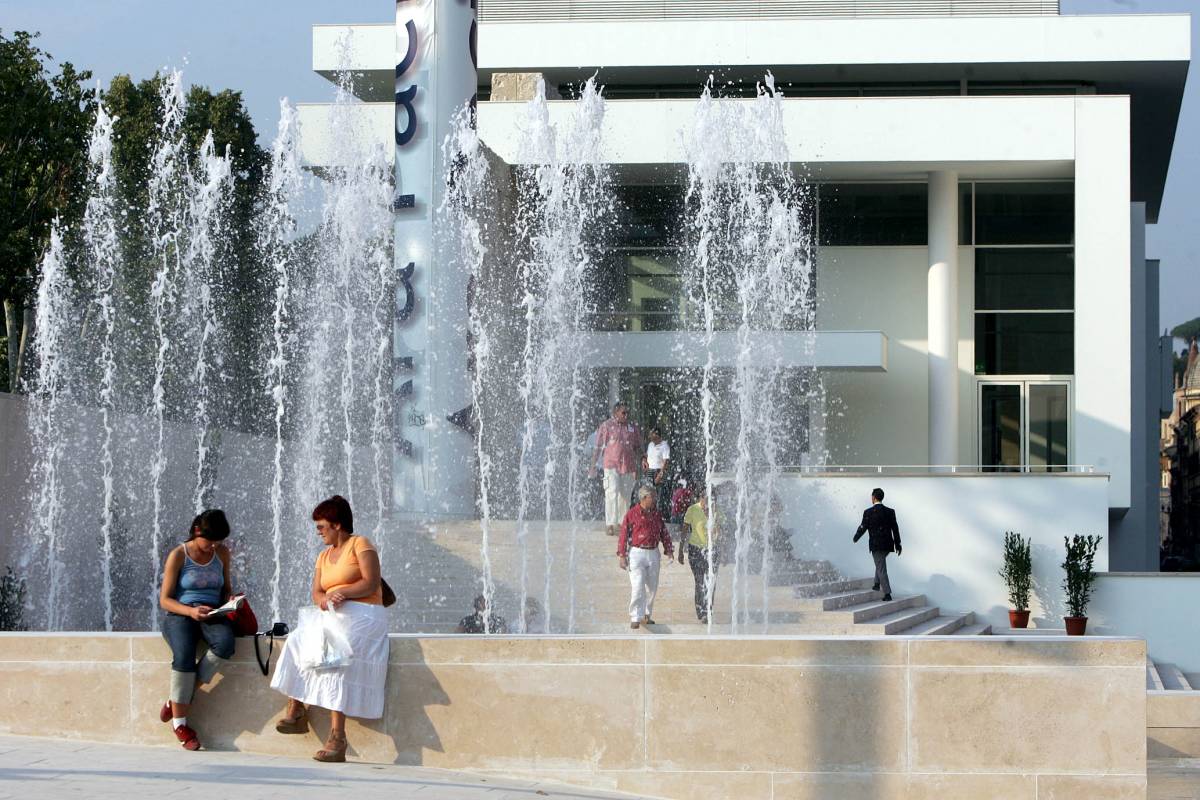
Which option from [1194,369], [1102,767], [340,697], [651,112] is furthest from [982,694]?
[1194,369]

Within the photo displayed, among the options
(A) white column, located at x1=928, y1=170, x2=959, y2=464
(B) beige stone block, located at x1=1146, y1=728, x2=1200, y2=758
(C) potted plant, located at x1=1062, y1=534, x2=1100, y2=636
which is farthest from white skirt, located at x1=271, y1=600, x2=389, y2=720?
(A) white column, located at x1=928, y1=170, x2=959, y2=464

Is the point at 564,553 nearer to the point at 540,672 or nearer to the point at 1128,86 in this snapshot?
the point at 540,672

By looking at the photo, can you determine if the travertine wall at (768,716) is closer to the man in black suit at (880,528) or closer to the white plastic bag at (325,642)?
the white plastic bag at (325,642)

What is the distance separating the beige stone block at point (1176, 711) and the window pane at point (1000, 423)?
575 inches

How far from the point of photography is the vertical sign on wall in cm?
2275

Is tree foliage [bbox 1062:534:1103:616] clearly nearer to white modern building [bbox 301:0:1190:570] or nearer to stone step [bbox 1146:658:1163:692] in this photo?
stone step [bbox 1146:658:1163:692]

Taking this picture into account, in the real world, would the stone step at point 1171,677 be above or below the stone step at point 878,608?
below

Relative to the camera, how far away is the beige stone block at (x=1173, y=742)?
12562mm

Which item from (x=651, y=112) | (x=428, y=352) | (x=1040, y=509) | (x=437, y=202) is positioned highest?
(x=651, y=112)

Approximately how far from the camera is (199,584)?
28.6 ft

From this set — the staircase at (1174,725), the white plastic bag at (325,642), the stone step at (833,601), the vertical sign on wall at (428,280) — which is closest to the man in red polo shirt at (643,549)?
the stone step at (833,601)

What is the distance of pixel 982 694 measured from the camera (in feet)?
27.7

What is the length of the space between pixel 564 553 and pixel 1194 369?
13706cm

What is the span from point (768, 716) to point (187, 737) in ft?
10.5
